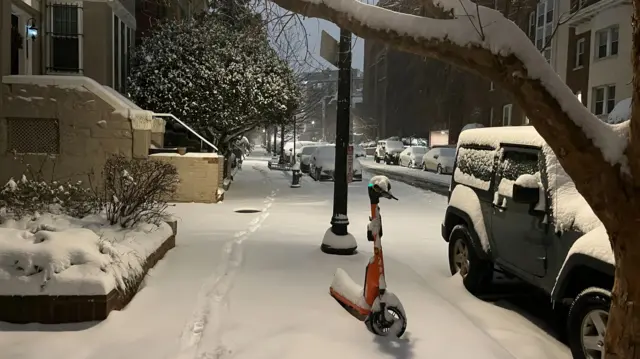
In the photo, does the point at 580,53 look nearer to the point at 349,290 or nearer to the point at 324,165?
the point at 324,165

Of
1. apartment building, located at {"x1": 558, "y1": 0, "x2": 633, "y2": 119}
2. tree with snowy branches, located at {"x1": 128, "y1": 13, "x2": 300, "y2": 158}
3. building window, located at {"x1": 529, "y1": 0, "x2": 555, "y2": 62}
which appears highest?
building window, located at {"x1": 529, "y1": 0, "x2": 555, "y2": 62}

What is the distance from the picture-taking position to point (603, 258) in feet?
14.4

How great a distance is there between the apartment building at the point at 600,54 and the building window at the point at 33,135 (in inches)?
804

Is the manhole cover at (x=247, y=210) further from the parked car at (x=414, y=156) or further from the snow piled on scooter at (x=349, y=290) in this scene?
the parked car at (x=414, y=156)

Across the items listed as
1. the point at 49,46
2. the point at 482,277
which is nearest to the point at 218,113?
the point at 49,46

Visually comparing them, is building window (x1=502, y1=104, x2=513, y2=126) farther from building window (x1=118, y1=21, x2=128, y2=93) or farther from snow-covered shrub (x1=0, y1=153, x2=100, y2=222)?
snow-covered shrub (x1=0, y1=153, x2=100, y2=222)

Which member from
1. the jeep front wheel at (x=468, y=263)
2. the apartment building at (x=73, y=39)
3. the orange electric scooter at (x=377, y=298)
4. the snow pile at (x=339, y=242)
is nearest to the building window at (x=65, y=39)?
the apartment building at (x=73, y=39)

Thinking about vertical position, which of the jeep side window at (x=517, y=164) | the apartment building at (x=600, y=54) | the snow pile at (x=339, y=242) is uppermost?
the apartment building at (x=600, y=54)

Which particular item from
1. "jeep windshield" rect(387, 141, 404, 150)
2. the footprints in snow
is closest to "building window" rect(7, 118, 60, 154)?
the footprints in snow

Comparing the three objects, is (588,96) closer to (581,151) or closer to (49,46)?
(49,46)

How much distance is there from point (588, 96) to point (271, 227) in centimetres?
2313

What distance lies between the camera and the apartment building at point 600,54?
25781mm

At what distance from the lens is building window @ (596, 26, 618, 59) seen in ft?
88.8

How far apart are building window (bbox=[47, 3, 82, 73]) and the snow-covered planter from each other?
510 inches
